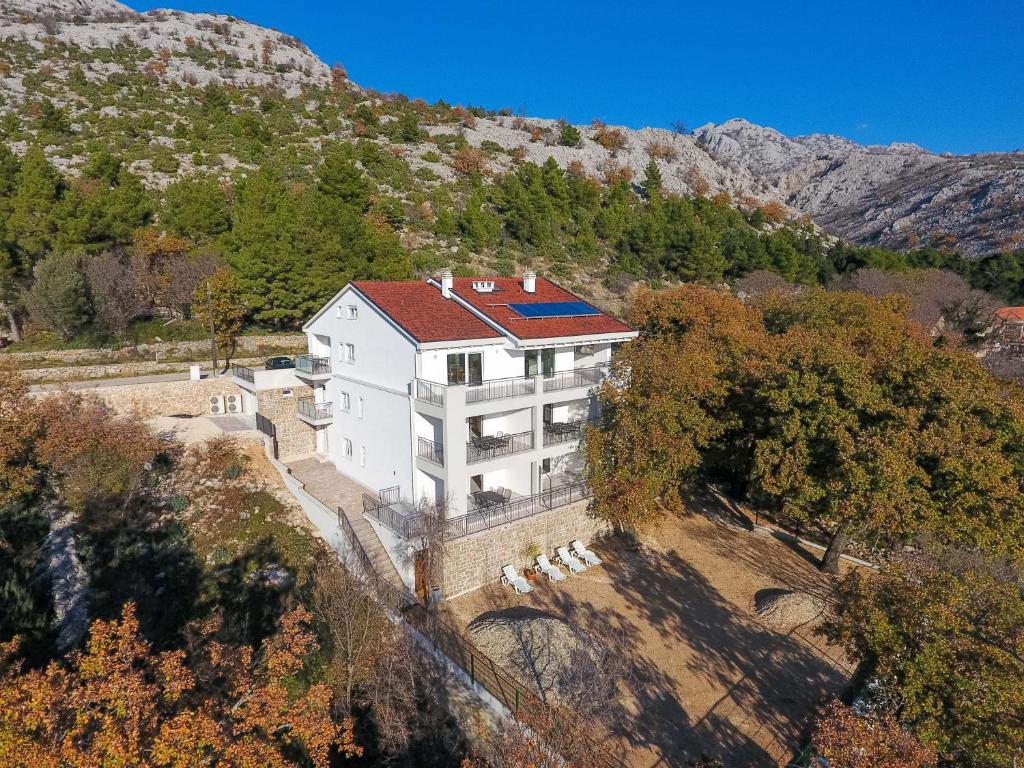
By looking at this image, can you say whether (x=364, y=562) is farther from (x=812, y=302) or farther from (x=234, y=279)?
(x=812, y=302)

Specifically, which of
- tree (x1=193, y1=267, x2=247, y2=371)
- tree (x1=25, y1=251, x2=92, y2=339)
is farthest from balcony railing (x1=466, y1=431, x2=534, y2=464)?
tree (x1=25, y1=251, x2=92, y2=339)

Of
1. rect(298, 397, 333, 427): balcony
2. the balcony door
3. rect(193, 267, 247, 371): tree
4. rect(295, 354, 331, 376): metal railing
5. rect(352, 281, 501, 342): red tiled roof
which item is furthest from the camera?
rect(193, 267, 247, 371): tree

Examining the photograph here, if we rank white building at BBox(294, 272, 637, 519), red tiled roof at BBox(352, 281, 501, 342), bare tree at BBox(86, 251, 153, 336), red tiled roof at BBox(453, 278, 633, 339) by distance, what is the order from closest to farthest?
white building at BBox(294, 272, 637, 519) < red tiled roof at BBox(352, 281, 501, 342) < red tiled roof at BBox(453, 278, 633, 339) < bare tree at BBox(86, 251, 153, 336)

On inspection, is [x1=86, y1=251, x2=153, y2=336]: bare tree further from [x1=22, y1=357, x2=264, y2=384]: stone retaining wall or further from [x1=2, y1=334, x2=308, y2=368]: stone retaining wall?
[x1=22, y1=357, x2=264, y2=384]: stone retaining wall

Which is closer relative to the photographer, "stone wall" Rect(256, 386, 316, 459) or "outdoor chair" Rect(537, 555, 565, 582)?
"outdoor chair" Rect(537, 555, 565, 582)

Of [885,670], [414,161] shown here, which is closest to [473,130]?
[414,161]

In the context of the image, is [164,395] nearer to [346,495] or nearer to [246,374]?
[246,374]
